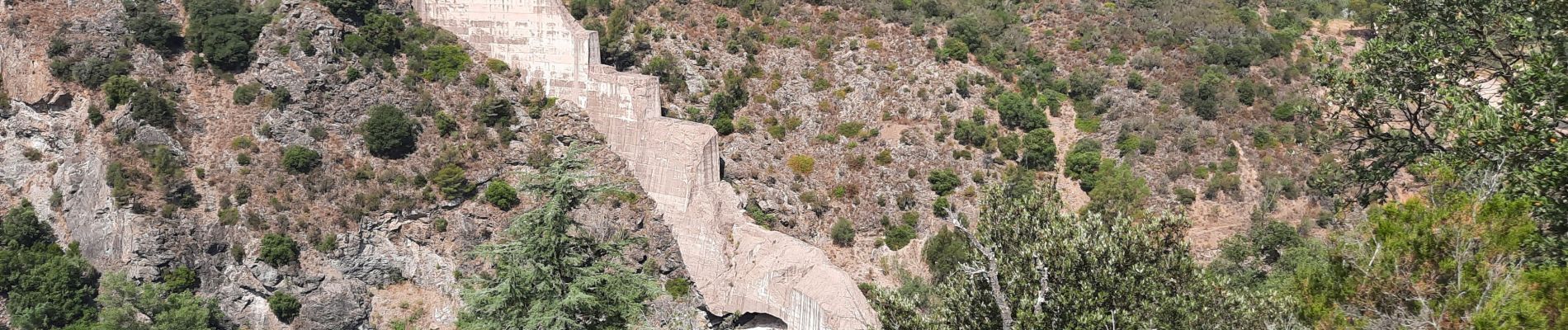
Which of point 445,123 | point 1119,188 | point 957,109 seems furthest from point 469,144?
point 1119,188

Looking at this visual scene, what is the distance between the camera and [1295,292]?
16.3 metres

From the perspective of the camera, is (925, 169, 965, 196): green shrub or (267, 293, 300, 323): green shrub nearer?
(267, 293, 300, 323): green shrub

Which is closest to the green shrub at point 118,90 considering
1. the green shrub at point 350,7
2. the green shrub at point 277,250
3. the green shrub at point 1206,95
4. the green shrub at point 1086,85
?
the green shrub at point 350,7

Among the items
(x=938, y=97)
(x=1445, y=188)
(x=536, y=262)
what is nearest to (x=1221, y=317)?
(x=1445, y=188)

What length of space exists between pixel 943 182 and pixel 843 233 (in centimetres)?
476

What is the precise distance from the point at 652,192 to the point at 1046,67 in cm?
1970

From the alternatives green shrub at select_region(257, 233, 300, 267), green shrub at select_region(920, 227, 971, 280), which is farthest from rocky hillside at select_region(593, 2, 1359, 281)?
green shrub at select_region(257, 233, 300, 267)

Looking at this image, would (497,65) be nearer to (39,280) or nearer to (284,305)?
(284,305)

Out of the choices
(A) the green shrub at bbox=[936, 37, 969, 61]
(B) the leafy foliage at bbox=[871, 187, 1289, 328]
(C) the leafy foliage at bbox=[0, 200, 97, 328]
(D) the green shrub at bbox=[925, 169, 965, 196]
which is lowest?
(C) the leafy foliage at bbox=[0, 200, 97, 328]

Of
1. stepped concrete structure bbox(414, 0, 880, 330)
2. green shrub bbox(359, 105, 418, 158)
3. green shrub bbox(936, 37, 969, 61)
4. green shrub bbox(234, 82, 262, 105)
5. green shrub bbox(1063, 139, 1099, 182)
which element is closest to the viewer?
stepped concrete structure bbox(414, 0, 880, 330)

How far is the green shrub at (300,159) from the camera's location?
4178cm

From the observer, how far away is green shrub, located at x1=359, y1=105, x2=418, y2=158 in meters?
42.8

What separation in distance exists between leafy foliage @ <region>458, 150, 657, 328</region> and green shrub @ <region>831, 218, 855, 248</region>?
66.9 feet

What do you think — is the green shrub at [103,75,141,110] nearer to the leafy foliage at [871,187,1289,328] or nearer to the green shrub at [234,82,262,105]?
the green shrub at [234,82,262,105]
